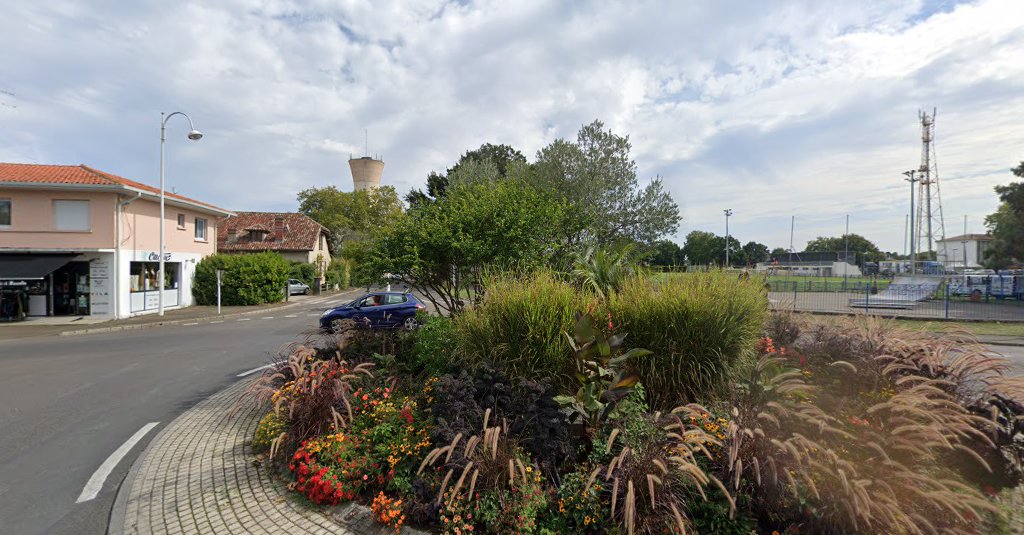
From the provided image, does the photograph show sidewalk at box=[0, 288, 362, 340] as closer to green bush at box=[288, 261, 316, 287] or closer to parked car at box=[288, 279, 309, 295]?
parked car at box=[288, 279, 309, 295]

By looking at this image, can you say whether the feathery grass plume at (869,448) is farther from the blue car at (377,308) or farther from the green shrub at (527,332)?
the blue car at (377,308)

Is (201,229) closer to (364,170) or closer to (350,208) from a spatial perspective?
(350,208)

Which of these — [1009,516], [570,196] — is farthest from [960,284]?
[1009,516]

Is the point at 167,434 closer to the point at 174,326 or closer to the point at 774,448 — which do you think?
the point at 774,448

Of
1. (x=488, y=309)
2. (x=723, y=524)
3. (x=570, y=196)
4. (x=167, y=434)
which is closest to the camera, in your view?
(x=723, y=524)

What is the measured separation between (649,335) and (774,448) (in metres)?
1.73

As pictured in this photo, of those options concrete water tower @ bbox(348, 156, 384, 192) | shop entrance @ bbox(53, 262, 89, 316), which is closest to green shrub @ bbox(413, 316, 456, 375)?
shop entrance @ bbox(53, 262, 89, 316)

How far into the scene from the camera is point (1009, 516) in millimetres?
3059

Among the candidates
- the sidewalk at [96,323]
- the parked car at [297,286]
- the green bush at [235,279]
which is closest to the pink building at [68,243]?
the sidewalk at [96,323]

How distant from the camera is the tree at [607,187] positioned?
1367cm

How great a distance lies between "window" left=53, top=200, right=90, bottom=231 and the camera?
1786cm

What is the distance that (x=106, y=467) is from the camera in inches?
185

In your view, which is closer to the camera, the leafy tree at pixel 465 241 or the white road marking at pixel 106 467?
the white road marking at pixel 106 467

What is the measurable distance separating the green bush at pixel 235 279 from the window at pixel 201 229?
1.58 m
